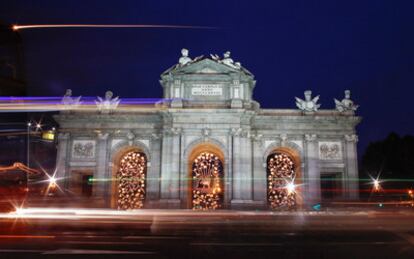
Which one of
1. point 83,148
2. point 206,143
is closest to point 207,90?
point 206,143

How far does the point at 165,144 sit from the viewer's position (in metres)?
34.8

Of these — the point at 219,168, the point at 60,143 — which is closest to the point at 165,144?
the point at 219,168

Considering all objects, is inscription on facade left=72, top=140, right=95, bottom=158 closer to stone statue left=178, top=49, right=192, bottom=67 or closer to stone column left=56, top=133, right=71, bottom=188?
stone column left=56, top=133, right=71, bottom=188

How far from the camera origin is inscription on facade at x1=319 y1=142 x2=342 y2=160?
120 ft

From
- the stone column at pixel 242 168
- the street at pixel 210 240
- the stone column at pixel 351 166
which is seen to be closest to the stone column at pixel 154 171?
the stone column at pixel 242 168

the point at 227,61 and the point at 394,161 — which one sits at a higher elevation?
the point at 227,61

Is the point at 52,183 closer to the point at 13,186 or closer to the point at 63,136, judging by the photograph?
the point at 63,136

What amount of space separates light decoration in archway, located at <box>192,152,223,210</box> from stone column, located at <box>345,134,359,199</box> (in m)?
12.1

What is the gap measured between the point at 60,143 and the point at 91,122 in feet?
11.4

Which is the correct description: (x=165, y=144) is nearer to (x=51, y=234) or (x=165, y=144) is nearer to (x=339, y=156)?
(x=339, y=156)

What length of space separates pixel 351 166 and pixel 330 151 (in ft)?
7.76

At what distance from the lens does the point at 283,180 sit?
37.3 m

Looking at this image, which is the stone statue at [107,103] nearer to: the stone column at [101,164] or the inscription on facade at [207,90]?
the stone column at [101,164]

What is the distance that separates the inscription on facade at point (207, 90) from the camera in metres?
36.0
